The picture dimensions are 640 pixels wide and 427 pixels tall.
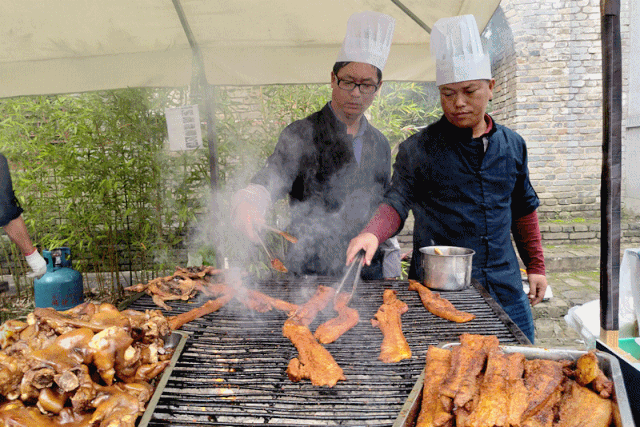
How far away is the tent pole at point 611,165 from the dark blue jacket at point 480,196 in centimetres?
92

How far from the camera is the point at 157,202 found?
6348 millimetres

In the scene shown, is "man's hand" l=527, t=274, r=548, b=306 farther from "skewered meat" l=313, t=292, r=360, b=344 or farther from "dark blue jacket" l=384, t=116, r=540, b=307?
"skewered meat" l=313, t=292, r=360, b=344

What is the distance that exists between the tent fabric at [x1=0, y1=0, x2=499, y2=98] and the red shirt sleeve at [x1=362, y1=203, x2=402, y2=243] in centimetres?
238

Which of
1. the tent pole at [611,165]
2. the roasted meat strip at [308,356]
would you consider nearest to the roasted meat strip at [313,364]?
the roasted meat strip at [308,356]

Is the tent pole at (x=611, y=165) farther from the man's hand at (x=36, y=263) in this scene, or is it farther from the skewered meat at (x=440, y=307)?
the man's hand at (x=36, y=263)

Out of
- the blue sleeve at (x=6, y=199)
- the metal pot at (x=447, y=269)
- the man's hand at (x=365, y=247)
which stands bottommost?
the metal pot at (x=447, y=269)

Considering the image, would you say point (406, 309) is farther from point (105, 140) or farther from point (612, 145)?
point (105, 140)

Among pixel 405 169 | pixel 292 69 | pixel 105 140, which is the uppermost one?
pixel 292 69

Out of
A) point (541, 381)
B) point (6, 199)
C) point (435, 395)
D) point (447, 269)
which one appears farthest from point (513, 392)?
point (6, 199)

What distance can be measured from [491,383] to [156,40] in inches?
197

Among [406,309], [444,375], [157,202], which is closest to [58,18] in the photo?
[157,202]

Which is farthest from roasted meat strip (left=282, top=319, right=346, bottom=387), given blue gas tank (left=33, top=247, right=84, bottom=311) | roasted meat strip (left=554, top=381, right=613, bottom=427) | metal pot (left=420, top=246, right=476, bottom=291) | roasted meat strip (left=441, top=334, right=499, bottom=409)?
blue gas tank (left=33, top=247, right=84, bottom=311)

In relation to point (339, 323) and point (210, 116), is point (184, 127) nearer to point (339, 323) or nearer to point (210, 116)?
point (210, 116)

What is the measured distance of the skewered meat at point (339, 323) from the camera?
265cm
